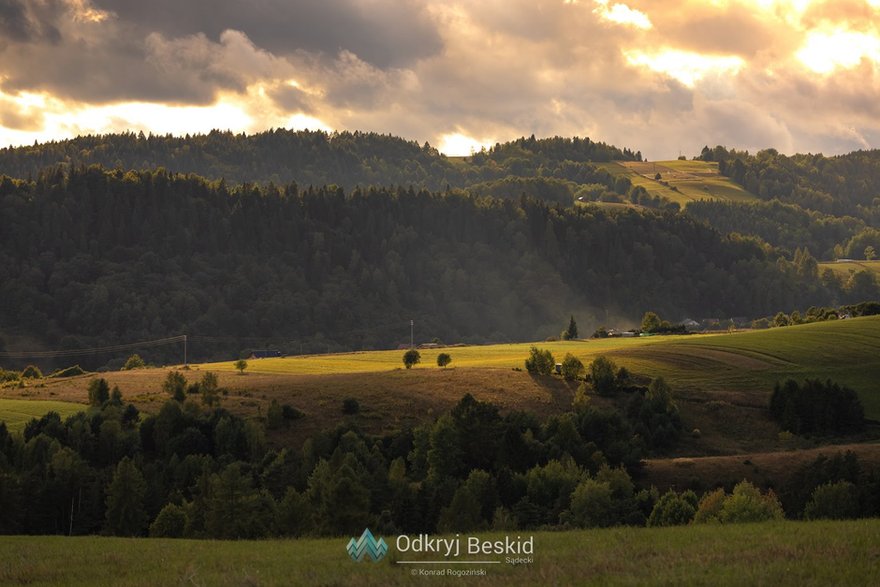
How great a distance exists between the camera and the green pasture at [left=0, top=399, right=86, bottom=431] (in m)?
112

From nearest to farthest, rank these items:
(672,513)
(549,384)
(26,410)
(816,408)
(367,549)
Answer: (367,549) < (672,513) < (26,410) < (816,408) < (549,384)

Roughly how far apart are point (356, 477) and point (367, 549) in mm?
32439

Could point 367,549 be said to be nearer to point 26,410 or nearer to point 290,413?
point 290,413

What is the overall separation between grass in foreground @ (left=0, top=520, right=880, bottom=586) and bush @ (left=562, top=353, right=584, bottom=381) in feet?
326

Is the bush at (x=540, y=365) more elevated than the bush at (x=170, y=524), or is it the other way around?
the bush at (x=540, y=365)

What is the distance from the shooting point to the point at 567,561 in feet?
97.9

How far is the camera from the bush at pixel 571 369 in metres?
137

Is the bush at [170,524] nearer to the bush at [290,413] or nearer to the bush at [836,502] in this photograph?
the bush at [836,502]

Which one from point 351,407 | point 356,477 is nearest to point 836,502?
point 356,477

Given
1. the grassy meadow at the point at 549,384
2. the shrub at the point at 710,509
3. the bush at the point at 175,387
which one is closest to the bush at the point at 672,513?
the shrub at the point at 710,509

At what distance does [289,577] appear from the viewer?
95.8 ft

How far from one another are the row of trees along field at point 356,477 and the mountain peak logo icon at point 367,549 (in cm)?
1572

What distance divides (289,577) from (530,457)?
220ft

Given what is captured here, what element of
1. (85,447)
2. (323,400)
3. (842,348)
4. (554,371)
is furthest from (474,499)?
(842,348)
